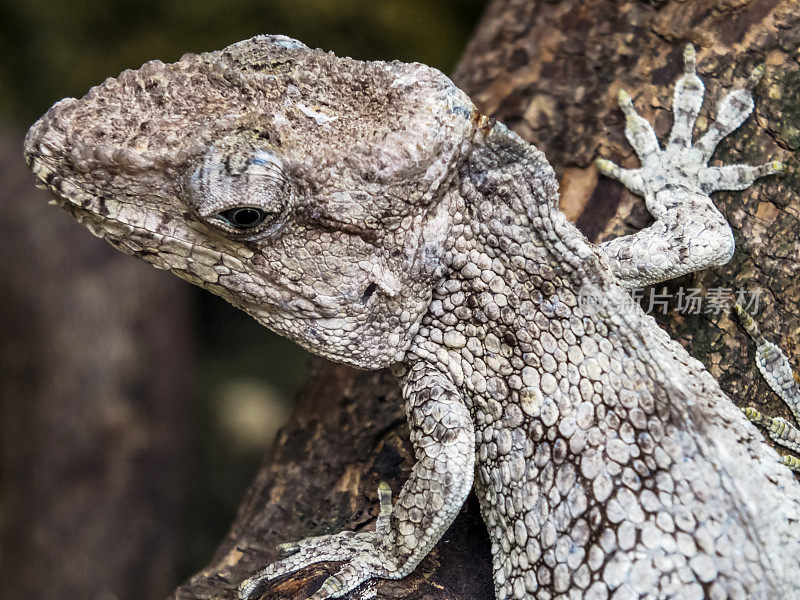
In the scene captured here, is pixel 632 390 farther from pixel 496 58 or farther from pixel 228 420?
pixel 228 420

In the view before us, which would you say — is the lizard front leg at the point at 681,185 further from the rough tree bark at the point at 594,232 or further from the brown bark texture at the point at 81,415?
the brown bark texture at the point at 81,415

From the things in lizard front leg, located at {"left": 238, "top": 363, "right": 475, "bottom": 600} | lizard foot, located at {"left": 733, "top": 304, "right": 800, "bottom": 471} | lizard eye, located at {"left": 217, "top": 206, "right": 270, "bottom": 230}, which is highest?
lizard foot, located at {"left": 733, "top": 304, "right": 800, "bottom": 471}

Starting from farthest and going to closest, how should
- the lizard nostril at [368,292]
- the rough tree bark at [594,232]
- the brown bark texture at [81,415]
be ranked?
1. the brown bark texture at [81,415]
2. the rough tree bark at [594,232]
3. the lizard nostril at [368,292]

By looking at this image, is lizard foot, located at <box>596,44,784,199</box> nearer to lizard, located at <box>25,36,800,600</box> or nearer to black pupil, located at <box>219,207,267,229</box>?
lizard, located at <box>25,36,800,600</box>

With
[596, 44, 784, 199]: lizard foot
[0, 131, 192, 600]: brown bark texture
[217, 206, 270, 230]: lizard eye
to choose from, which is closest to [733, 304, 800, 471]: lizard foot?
[596, 44, 784, 199]: lizard foot

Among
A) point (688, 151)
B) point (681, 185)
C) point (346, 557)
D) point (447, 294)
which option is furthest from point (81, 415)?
point (688, 151)

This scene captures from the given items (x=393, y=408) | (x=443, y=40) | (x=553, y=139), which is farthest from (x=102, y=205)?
(x=443, y=40)

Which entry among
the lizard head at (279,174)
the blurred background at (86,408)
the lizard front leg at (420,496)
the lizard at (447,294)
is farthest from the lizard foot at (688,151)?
the blurred background at (86,408)
